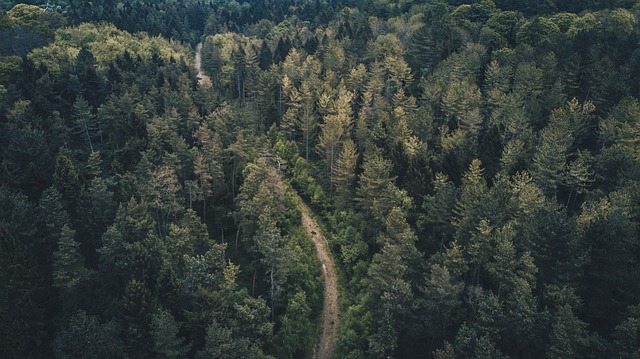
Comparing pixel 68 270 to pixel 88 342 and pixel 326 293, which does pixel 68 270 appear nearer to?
pixel 88 342

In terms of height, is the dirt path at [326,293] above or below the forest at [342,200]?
below

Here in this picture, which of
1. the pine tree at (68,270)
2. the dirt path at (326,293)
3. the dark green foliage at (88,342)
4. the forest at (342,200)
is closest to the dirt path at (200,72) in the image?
the forest at (342,200)

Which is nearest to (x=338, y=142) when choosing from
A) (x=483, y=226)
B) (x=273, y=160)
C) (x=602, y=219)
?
(x=273, y=160)

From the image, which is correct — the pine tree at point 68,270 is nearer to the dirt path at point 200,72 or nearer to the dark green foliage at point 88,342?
the dark green foliage at point 88,342

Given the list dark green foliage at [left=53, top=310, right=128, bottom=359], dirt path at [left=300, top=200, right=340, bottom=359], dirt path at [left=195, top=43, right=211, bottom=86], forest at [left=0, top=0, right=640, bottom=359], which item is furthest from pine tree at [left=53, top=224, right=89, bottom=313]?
dirt path at [left=195, top=43, right=211, bottom=86]

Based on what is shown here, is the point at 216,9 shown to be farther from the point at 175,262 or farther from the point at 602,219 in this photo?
the point at 602,219

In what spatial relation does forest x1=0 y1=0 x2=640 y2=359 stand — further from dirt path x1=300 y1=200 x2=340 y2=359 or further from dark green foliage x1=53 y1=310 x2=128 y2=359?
dirt path x1=300 y1=200 x2=340 y2=359

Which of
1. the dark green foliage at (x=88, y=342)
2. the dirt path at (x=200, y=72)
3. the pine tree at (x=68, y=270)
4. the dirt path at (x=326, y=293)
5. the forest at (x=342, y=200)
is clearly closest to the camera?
the dark green foliage at (x=88, y=342)
